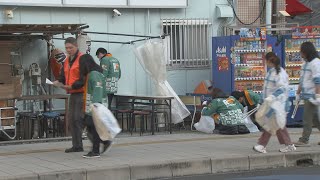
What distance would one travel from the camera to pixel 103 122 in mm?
8875

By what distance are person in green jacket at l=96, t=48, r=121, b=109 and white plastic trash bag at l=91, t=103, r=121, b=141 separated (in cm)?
364

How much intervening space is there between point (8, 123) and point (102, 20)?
3416 mm

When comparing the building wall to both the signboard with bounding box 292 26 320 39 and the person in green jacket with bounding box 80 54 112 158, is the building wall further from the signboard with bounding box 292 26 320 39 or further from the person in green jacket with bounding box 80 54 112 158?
the person in green jacket with bounding box 80 54 112 158

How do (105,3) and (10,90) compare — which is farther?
(105,3)

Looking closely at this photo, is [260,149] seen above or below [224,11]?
below

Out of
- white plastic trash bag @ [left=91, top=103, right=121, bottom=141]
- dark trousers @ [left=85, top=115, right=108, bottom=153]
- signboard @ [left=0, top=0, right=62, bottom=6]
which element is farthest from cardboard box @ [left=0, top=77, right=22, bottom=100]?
white plastic trash bag @ [left=91, top=103, right=121, bottom=141]

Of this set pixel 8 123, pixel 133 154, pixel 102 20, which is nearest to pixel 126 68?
pixel 102 20

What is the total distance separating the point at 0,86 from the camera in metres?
11.0

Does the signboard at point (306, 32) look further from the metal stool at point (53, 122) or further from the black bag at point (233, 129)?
the metal stool at point (53, 122)

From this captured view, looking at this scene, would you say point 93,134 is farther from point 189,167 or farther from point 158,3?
point 158,3

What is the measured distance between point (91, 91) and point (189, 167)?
1983 mm

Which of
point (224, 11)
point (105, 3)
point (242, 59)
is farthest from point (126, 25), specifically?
point (242, 59)

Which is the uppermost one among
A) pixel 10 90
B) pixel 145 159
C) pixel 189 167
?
pixel 10 90

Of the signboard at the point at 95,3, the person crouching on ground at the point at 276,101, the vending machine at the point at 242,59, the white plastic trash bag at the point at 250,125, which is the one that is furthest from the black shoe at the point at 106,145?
the vending machine at the point at 242,59
